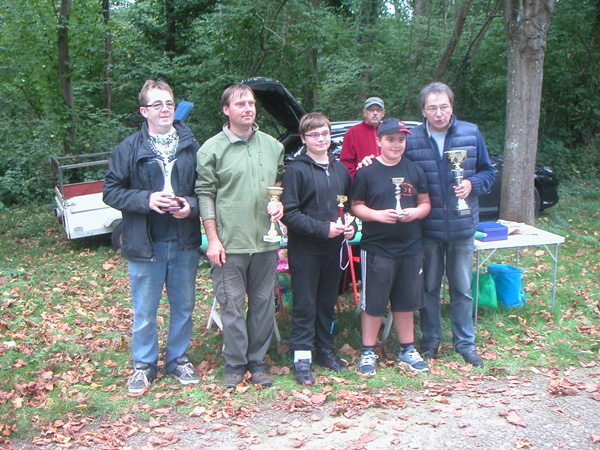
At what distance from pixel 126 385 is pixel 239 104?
2.22 metres

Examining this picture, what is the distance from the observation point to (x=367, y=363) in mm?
4445

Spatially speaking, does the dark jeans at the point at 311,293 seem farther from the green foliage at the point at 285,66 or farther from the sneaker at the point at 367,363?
the green foliage at the point at 285,66

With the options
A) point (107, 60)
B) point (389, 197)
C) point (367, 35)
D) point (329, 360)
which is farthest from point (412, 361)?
point (107, 60)

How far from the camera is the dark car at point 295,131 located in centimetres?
661

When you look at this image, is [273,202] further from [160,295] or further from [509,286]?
[509,286]

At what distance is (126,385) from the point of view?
14.3 feet

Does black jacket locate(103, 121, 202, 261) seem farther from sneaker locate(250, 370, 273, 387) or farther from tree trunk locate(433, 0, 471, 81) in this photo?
tree trunk locate(433, 0, 471, 81)

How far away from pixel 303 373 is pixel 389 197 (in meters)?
1.43

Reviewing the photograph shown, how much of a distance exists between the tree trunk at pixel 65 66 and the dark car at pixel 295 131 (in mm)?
5640

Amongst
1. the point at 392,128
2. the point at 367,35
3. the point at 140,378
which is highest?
the point at 367,35

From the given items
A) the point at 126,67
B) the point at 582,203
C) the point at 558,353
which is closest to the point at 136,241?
the point at 558,353

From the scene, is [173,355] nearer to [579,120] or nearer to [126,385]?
[126,385]

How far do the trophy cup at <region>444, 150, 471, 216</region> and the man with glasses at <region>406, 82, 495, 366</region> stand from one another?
0.14 ft

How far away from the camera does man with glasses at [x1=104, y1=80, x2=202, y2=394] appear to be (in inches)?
155
